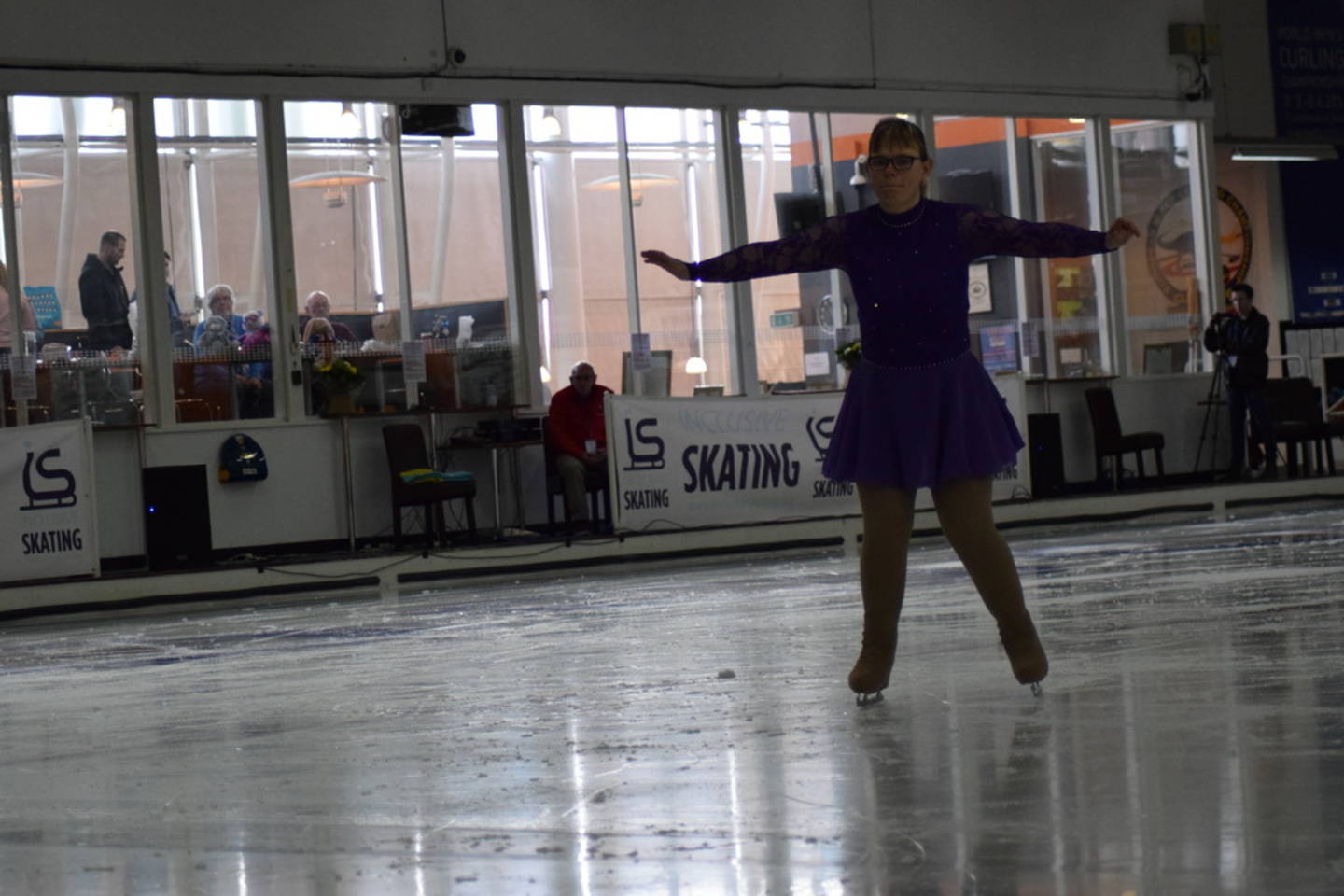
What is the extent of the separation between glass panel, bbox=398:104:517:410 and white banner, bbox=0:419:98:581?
3.38 m

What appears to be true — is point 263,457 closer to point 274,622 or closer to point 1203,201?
point 274,622

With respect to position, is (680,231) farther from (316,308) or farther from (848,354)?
(316,308)

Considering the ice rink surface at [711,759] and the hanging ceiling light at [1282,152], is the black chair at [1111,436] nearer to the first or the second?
the hanging ceiling light at [1282,152]

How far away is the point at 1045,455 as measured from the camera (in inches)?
594

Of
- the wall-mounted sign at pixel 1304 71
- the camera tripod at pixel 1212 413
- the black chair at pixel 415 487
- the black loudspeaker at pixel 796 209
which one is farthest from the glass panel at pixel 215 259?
the wall-mounted sign at pixel 1304 71

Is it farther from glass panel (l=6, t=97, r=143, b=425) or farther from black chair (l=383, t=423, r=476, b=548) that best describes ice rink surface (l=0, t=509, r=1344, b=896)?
glass panel (l=6, t=97, r=143, b=425)

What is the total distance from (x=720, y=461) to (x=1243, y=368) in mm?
5873

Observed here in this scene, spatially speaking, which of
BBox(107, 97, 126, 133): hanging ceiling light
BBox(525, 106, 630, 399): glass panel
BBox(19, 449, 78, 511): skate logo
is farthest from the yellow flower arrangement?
BBox(19, 449, 78, 511): skate logo

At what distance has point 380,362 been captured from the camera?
13523 mm

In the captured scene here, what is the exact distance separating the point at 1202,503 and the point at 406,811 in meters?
11.5

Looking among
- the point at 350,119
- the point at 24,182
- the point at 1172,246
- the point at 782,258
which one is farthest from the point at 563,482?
the point at 782,258

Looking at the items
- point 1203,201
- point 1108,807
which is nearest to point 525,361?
point 1203,201

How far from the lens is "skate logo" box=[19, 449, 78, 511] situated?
33.5ft

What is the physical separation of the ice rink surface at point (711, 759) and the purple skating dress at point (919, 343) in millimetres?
552
